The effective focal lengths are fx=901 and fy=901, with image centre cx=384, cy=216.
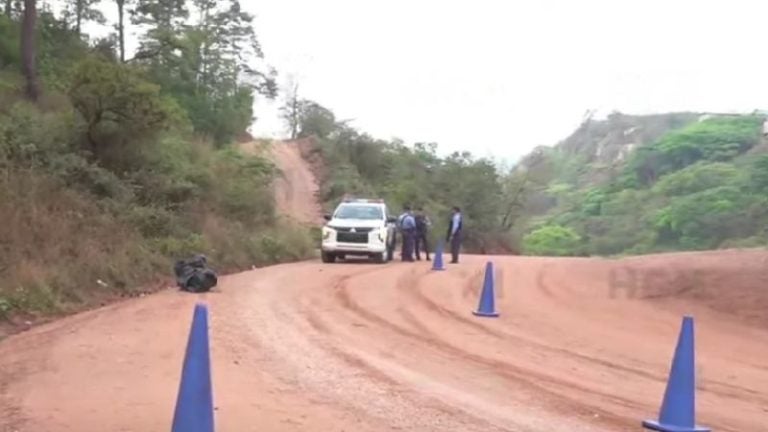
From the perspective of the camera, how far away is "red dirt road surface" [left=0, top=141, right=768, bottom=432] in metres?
7.42

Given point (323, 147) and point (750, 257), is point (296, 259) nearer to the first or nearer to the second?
point (750, 257)

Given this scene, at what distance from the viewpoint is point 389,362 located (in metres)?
9.87

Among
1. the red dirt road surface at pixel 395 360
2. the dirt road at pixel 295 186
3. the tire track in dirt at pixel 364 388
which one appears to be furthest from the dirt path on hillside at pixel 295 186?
the tire track in dirt at pixel 364 388

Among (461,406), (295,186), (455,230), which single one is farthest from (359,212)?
(295,186)

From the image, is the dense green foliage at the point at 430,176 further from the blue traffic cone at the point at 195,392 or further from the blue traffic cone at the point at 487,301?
the blue traffic cone at the point at 195,392

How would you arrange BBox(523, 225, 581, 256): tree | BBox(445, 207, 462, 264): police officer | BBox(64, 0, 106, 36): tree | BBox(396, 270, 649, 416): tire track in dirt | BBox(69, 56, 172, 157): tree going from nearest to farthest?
1. BBox(396, 270, 649, 416): tire track in dirt
2. BBox(69, 56, 172, 157): tree
3. BBox(445, 207, 462, 264): police officer
4. BBox(64, 0, 106, 36): tree
5. BBox(523, 225, 581, 256): tree

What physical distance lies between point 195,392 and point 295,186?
167ft

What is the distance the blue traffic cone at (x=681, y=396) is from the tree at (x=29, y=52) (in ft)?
76.5

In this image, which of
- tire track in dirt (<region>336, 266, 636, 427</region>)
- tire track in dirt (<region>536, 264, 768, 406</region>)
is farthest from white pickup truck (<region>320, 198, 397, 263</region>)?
tire track in dirt (<region>536, 264, 768, 406</region>)

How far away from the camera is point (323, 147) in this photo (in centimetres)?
6425

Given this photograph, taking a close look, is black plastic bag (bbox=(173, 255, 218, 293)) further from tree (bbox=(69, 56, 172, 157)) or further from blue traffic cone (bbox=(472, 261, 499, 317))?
blue traffic cone (bbox=(472, 261, 499, 317))

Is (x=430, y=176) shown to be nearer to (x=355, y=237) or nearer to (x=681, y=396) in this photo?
(x=355, y=237)

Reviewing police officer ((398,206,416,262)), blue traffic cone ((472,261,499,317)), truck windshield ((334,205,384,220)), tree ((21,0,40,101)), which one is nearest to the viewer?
blue traffic cone ((472,261,499,317))

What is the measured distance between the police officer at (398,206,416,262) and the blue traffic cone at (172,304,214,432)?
21999mm
